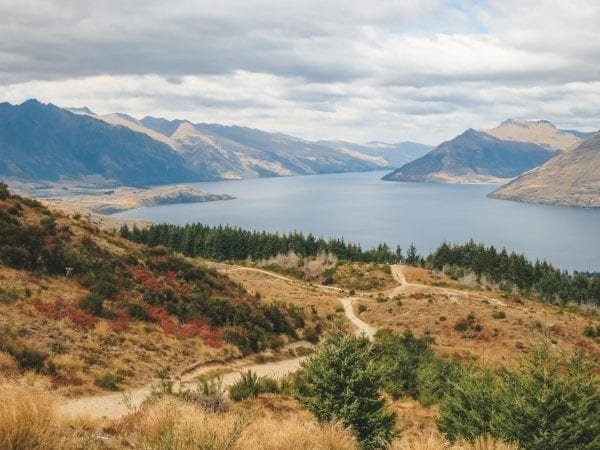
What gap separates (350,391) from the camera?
16.6 meters

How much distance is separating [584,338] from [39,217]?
60694mm

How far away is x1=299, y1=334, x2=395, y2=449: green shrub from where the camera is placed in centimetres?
1611

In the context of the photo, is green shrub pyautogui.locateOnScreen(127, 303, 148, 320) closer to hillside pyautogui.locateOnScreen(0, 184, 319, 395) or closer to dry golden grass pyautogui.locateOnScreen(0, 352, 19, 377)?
hillside pyautogui.locateOnScreen(0, 184, 319, 395)

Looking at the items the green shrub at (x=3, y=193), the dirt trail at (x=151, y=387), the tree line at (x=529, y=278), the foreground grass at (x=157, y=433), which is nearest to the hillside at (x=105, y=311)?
the green shrub at (x=3, y=193)

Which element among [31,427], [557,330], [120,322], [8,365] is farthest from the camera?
[557,330]

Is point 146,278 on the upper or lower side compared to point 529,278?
upper

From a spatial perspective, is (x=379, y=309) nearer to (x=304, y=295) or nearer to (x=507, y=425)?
(x=304, y=295)

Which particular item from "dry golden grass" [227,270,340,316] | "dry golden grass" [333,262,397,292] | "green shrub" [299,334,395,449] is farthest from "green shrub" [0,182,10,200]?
"dry golden grass" [333,262,397,292]

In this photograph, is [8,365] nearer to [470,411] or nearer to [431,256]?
[470,411]

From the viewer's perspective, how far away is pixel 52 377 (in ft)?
74.0

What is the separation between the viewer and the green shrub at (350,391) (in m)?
16.1

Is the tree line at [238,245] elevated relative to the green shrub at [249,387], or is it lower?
lower

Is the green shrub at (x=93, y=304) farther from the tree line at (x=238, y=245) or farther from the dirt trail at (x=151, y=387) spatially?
the tree line at (x=238, y=245)

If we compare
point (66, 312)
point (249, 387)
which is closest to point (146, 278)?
point (66, 312)
